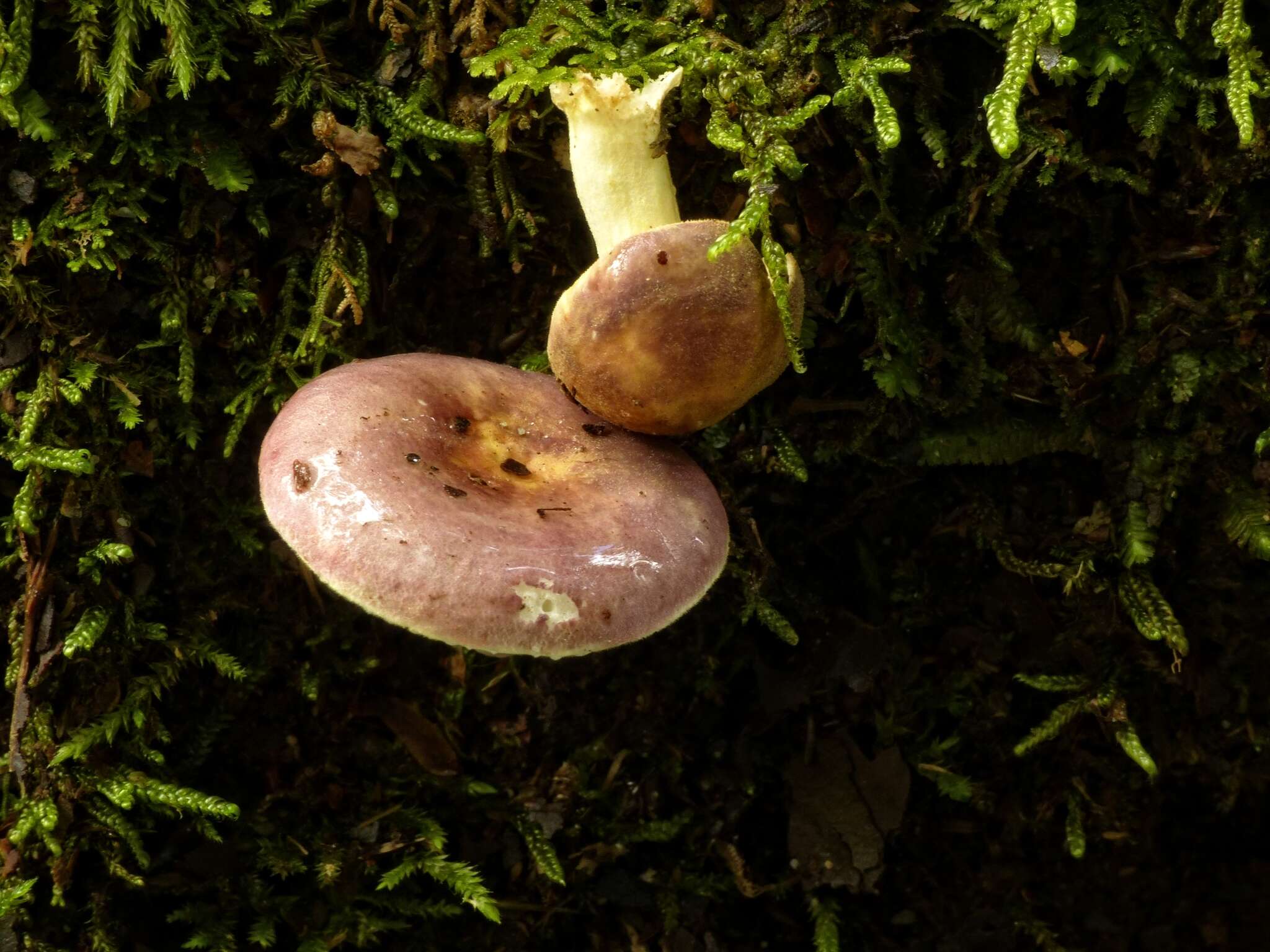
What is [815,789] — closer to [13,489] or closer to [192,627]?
[192,627]

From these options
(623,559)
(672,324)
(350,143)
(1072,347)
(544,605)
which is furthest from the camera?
(1072,347)

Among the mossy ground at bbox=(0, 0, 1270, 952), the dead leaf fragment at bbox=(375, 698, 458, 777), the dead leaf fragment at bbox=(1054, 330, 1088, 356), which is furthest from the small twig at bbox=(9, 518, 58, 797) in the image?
the dead leaf fragment at bbox=(1054, 330, 1088, 356)

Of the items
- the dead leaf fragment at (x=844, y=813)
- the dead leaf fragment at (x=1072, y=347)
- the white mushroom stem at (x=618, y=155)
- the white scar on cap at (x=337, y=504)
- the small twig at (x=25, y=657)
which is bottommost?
the dead leaf fragment at (x=844, y=813)

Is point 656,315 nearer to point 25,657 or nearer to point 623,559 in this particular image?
point 623,559

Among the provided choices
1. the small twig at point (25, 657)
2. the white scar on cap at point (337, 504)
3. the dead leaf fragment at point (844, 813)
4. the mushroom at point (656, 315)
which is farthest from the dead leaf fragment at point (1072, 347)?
the small twig at point (25, 657)

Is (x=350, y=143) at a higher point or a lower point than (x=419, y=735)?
higher

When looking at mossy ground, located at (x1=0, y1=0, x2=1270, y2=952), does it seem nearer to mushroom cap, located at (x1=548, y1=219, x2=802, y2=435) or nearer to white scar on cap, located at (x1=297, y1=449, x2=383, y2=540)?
mushroom cap, located at (x1=548, y1=219, x2=802, y2=435)

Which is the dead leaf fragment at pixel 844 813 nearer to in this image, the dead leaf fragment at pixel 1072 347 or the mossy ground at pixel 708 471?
the mossy ground at pixel 708 471

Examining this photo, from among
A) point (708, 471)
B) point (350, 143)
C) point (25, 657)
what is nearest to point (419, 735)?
point (25, 657)
